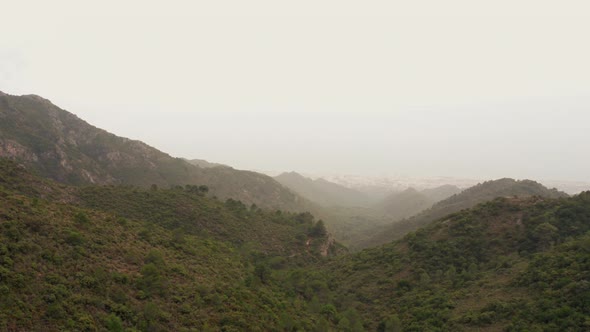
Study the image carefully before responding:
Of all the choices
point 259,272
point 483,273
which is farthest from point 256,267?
point 483,273

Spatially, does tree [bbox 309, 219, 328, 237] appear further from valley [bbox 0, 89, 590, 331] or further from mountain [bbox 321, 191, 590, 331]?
mountain [bbox 321, 191, 590, 331]

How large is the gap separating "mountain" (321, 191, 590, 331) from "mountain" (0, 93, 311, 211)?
300 ft

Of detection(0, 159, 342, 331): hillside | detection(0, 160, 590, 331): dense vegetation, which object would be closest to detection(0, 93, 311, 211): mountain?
detection(0, 160, 590, 331): dense vegetation

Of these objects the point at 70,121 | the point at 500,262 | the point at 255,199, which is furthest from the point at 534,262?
the point at 70,121

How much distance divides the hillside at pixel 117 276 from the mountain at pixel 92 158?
48034 millimetres

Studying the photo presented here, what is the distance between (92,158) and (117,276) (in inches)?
4502

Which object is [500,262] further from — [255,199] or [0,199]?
[255,199]

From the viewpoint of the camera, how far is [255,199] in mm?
153625

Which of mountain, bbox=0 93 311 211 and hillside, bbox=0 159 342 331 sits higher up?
mountain, bbox=0 93 311 211

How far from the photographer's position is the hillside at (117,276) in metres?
25.1

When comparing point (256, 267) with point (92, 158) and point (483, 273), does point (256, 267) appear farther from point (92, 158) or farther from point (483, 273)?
point (92, 158)

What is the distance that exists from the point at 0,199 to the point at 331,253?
225ft

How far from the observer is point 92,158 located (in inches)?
4990

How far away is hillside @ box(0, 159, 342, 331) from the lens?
82.2 feet
